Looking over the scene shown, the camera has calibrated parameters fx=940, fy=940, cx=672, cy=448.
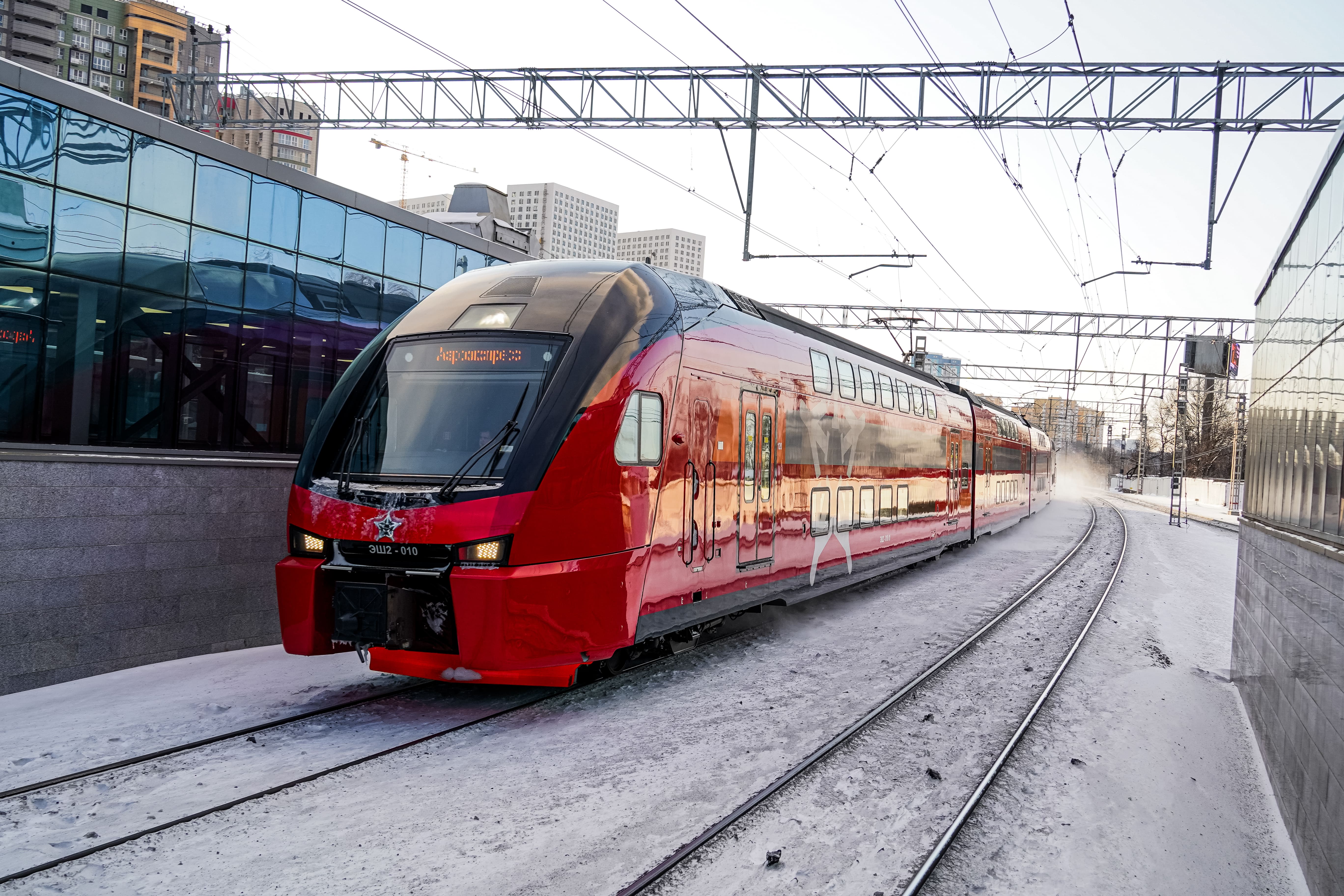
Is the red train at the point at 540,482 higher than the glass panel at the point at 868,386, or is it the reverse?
the glass panel at the point at 868,386

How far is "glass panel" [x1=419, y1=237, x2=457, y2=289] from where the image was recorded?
13438mm

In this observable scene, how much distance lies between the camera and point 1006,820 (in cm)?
570

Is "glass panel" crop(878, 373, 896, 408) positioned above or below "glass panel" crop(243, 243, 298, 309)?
below

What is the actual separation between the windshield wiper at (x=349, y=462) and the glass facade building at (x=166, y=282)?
339 cm

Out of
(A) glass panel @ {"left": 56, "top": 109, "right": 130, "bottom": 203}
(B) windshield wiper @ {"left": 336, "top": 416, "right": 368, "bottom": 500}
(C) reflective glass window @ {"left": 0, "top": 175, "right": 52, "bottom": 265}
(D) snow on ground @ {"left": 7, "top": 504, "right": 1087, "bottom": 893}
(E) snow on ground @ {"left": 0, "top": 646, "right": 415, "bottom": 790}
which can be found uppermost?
(A) glass panel @ {"left": 56, "top": 109, "right": 130, "bottom": 203}

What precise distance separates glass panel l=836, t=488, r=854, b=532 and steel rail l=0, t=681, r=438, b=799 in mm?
5893

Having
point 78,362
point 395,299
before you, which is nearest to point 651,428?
point 78,362

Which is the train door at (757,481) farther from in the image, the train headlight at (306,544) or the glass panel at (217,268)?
the glass panel at (217,268)

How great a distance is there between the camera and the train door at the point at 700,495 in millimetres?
8312

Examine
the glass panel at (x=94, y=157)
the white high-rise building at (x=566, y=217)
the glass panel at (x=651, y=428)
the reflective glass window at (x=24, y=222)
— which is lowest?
the glass panel at (x=651, y=428)

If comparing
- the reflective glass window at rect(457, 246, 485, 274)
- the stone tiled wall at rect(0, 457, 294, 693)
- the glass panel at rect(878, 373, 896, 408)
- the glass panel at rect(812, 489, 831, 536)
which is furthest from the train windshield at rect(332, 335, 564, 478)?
the glass panel at rect(878, 373, 896, 408)

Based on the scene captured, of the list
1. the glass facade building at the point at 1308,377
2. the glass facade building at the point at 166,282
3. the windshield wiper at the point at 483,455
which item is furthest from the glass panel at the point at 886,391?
the windshield wiper at the point at 483,455

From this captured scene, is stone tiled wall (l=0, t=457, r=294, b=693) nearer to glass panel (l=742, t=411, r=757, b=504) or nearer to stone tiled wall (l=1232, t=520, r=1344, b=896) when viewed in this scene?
glass panel (l=742, t=411, r=757, b=504)

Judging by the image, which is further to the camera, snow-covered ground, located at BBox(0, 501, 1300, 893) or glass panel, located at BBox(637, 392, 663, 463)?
glass panel, located at BBox(637, 392, 663, 463)
